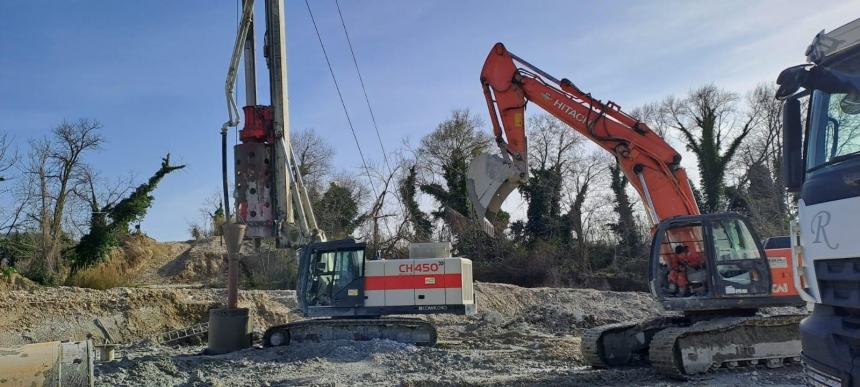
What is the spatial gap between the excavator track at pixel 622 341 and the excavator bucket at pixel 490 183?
2.39 metres

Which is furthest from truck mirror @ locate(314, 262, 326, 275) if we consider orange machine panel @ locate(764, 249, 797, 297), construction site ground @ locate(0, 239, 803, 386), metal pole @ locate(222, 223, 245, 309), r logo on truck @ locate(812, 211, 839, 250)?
r logo on truck @ locate(812, 211, 839, 250)

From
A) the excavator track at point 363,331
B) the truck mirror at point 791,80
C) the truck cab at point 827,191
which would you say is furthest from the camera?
the excavator track at point 363,331

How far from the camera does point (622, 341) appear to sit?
10148mm

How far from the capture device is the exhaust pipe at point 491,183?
11.1 metres

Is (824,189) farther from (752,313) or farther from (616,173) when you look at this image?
(616,173)

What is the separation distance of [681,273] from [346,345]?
6408 millimetres

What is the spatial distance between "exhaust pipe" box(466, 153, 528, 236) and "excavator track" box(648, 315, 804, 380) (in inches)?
134

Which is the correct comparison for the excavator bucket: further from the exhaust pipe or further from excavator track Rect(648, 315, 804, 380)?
excavator track Rect(648, 315, 804, 380)

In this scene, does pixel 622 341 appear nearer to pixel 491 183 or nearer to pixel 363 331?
pixel 491 183

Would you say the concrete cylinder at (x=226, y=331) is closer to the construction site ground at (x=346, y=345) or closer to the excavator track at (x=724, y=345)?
the construction site ground at (x=346, y=345)

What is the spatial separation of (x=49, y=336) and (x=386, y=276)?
328 inches

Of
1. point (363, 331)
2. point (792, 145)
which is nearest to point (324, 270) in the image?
point (363, 331)

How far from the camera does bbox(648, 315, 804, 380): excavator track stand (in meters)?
8.81

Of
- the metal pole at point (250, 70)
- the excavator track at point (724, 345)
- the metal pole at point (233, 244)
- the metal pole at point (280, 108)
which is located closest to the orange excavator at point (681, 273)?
the excavator track at point (724, 345)
